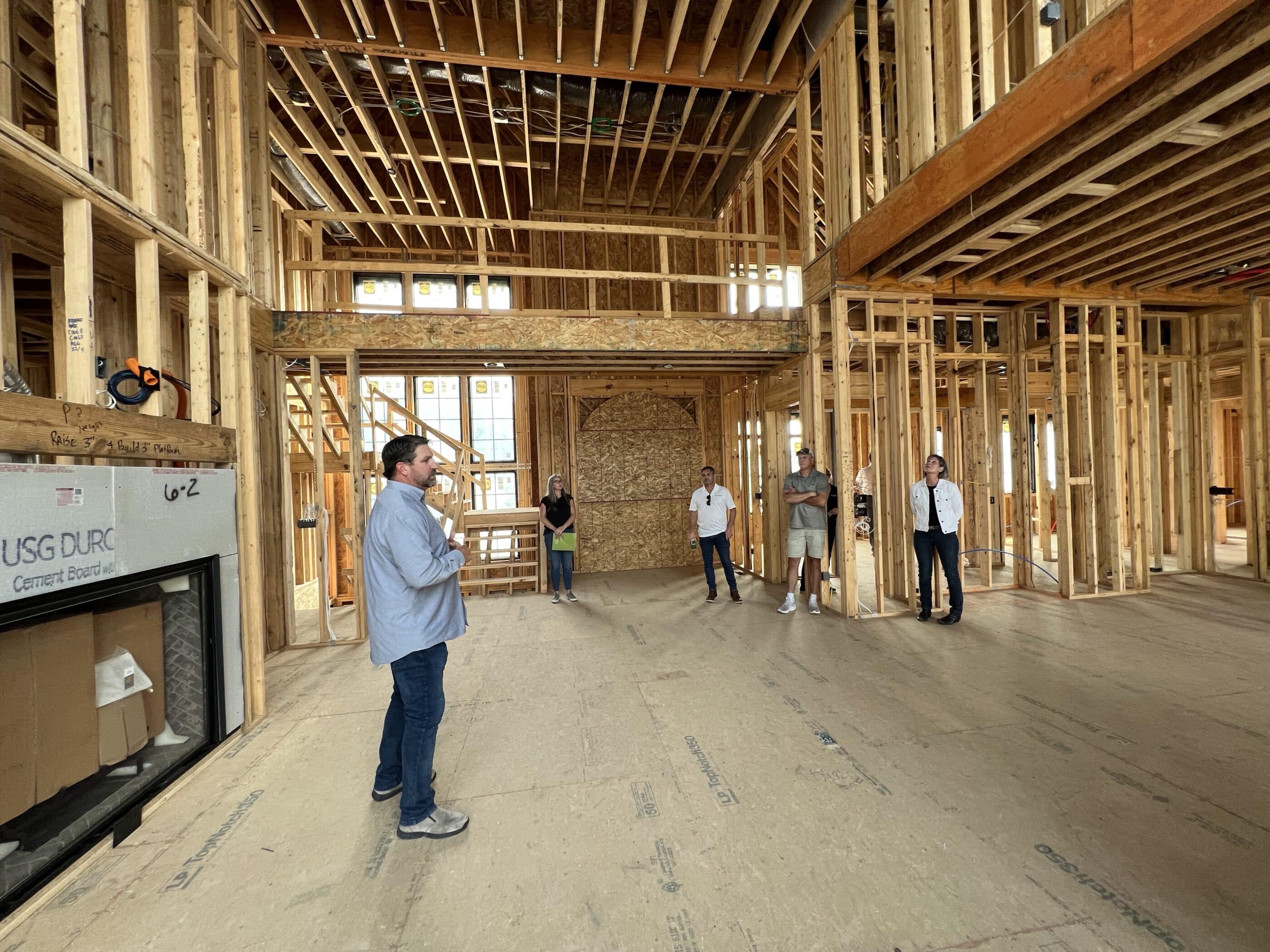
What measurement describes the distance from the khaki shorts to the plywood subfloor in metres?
1.53

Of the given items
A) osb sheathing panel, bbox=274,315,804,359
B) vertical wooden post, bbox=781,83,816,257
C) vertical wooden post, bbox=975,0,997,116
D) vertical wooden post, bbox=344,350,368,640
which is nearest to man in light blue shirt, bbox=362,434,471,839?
vertical wooden post, bbox=344,350,368,640

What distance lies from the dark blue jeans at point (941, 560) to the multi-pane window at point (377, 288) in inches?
368

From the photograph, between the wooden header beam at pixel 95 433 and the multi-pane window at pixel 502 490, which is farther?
the multi-pane window at pixel 502 490

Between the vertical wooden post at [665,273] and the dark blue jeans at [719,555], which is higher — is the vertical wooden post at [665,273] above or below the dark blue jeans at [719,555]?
above

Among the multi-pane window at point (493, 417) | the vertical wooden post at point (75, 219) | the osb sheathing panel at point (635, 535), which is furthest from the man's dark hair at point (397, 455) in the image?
the multi-pane window at point (493, 417)

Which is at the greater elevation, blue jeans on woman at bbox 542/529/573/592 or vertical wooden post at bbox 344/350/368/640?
vertical wooden post at bbox 344/350/368/640

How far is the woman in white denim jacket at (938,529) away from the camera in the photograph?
4.90m

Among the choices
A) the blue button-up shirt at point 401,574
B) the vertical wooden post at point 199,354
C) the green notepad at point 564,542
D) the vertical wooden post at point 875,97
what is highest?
the vertical wooden post at point 875,97

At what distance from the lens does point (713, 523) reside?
6.18 m

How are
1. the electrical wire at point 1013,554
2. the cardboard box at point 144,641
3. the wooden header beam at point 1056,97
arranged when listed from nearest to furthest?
the wooden header beam at point 1056,97 < the cardboard box at point 144,641 < the electrical wire at point 1013,554

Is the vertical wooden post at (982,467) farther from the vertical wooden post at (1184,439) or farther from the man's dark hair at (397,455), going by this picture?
the man's dark hair at (397,455)

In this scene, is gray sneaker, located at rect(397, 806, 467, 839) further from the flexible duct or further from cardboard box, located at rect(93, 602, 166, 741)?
the flexible duct

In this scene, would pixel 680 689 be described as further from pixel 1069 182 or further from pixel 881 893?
pixel 1069 182

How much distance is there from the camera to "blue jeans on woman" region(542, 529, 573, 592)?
21.4 ft
